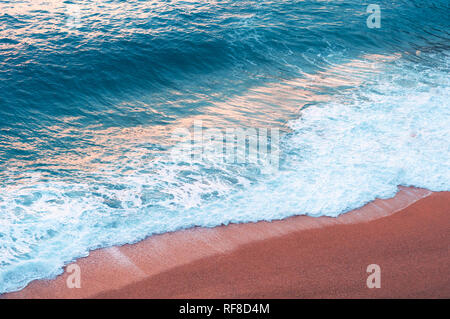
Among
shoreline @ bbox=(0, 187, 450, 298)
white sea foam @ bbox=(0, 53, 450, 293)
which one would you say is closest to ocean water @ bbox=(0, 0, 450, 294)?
white sea foam @ bbox=(0, 53, 450, 293)

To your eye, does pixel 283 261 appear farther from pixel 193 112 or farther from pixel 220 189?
pixel 193 112

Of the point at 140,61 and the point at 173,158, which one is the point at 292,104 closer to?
the point at 173,158

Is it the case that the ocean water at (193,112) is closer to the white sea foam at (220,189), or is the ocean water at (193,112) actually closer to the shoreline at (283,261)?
the white sea foam at (220,189)

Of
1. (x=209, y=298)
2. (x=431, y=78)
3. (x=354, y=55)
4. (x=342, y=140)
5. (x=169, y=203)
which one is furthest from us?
(x=354, y=55)

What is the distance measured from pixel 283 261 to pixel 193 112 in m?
4.99

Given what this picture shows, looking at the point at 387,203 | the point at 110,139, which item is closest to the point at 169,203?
the point at 110,139

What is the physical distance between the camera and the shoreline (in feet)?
16.0

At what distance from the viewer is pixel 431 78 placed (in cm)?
1113

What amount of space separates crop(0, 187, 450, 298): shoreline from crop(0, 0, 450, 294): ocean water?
0.28m

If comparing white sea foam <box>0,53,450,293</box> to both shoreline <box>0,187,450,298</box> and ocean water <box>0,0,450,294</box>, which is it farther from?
shoreline <box>0,187,450,298</box>

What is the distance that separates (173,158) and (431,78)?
8.07 m

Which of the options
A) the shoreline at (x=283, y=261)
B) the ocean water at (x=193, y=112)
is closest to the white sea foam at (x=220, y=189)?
the ocean water at (x=193, y=112)

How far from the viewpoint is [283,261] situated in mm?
5332

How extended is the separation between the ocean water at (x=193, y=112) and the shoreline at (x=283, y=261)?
0.28 metres
